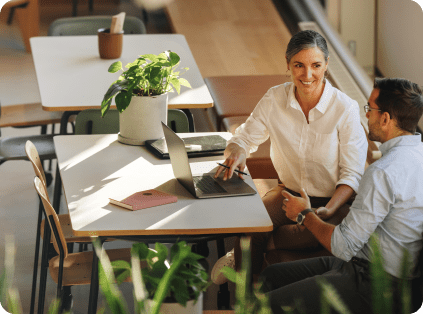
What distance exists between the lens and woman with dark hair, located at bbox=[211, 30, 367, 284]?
97.3 inches

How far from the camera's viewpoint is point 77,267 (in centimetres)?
238

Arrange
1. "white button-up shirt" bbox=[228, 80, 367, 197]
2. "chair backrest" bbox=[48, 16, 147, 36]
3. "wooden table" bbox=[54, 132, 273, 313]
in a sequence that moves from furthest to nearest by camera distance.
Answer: "chair backrest" bbox=[48, 16, 147, 36] → "white button-up shirt" bbox=[228, 80, 367, 197] → "wooden table" bbox=[54, 132, 273, 313]

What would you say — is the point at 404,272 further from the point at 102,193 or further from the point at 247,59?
the point at 247,59

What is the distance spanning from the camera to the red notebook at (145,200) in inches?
83.8

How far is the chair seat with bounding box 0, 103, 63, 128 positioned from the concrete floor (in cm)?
13

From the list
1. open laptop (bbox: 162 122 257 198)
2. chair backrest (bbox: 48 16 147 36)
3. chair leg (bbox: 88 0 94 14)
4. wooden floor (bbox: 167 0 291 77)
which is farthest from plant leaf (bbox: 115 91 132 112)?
chair leg (bbox: 88 0 94 14)

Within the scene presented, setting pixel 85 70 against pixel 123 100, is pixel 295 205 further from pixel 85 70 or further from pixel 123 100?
pixel 85 70

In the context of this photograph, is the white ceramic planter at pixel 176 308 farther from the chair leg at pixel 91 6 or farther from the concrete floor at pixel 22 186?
the chair leg at pixel 91 6

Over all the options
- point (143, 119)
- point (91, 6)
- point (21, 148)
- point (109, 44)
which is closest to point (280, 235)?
point (143, 119)

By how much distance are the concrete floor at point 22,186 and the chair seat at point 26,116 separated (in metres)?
0.13

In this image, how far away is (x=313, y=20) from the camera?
6.41m

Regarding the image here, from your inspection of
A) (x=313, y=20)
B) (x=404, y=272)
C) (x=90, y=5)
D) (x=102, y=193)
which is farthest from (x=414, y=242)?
(x=90, y=5)

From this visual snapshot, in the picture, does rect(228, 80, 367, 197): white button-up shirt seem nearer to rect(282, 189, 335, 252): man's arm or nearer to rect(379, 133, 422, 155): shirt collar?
rect(282, 189, 335, 252): man's arm

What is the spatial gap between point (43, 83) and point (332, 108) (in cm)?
182
